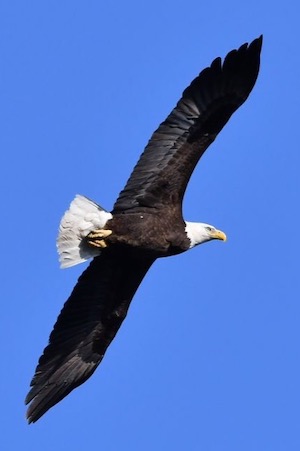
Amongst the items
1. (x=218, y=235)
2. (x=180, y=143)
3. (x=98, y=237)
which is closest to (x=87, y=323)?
(x=98, y=237)

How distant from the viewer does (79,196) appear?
40.4 meters

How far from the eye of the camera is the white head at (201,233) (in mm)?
40625

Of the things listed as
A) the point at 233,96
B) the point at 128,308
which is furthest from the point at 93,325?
the point at 233,96

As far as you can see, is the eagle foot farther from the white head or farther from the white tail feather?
the white head

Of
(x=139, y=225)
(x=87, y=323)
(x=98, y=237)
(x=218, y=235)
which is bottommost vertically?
(x=87, y=323)

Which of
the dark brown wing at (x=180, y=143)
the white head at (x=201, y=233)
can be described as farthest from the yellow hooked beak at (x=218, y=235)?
the dark brown wing at (x=180, y=143)

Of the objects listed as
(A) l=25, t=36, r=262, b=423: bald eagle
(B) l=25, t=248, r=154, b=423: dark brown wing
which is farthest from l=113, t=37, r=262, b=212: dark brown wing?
(B) l=25, t=248, r=154, b=423: dark brown wing

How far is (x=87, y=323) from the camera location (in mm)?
41094

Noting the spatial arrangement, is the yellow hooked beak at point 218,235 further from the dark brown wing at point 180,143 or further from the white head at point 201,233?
the dark brown wing at point 180,143

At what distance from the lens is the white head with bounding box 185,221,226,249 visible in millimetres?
40625

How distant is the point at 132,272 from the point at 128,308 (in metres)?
0.43

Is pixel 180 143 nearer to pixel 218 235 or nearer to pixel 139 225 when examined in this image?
pixel 139 225

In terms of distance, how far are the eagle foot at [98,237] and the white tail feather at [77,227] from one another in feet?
0.15

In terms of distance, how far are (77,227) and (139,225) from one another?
2.17 ft
